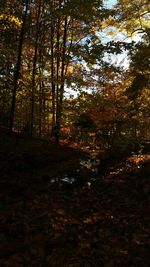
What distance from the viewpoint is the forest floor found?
5340 millimetres

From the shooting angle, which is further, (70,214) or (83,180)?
(83,180)

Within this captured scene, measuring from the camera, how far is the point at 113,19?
17.7 m

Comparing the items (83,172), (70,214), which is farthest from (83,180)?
(70,214)

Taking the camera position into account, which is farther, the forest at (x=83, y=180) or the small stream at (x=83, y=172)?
the small stream at (x=83, y=172)

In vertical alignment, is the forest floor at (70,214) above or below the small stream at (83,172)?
below

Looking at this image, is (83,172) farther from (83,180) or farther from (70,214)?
(70,214)

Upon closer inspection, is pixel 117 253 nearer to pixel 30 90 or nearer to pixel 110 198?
pixel 110 198

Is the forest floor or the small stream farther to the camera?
the small stream

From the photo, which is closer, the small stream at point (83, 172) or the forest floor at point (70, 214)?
the forest floor at point (70, 214)

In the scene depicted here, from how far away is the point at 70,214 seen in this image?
708 cm

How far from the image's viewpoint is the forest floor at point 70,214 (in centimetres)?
534

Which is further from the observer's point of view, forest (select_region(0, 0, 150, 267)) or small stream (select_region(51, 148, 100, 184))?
small stream (select_region(51, 148, 100, 184))

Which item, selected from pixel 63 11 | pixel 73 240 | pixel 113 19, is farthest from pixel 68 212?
pixel 113 19

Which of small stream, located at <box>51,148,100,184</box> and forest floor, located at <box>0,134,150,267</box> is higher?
small stream, located at <box>51,148,100,184</box>
